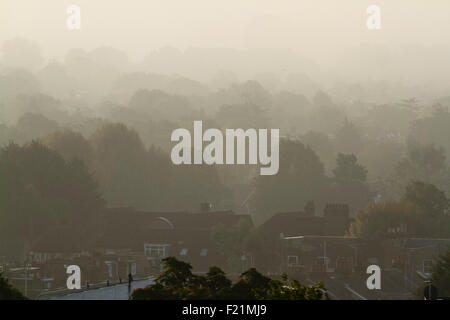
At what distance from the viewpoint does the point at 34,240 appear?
16838 centimetres

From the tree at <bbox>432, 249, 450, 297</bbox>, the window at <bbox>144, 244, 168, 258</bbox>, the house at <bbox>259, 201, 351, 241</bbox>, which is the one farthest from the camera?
the window at <bbox>144, 244, 168, 258</bbox>

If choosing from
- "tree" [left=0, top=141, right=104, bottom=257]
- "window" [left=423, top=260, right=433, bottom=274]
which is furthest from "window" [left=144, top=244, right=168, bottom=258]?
"window" [left=423, top=260, right=433, bottom=274]

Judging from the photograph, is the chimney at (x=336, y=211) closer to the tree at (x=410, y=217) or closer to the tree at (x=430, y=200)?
the tree at (x=410, y=217)

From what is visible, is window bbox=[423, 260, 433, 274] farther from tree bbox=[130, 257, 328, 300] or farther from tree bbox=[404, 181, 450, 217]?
tree bbox=[130, 257, 328, 300]

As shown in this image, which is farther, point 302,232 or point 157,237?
point 157,237

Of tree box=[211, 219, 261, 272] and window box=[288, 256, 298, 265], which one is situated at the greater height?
tree box=[211, 219, 261, 272]

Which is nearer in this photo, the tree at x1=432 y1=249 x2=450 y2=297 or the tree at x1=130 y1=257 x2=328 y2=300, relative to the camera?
the tree at x1=130 y1=257 x2=328 y2=300

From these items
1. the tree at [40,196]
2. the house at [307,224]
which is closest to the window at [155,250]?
the tree at [40,196]

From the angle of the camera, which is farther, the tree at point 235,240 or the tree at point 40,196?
the tree at point 40,196

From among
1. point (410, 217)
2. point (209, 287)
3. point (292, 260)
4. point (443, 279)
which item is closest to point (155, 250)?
point (292, 260)
